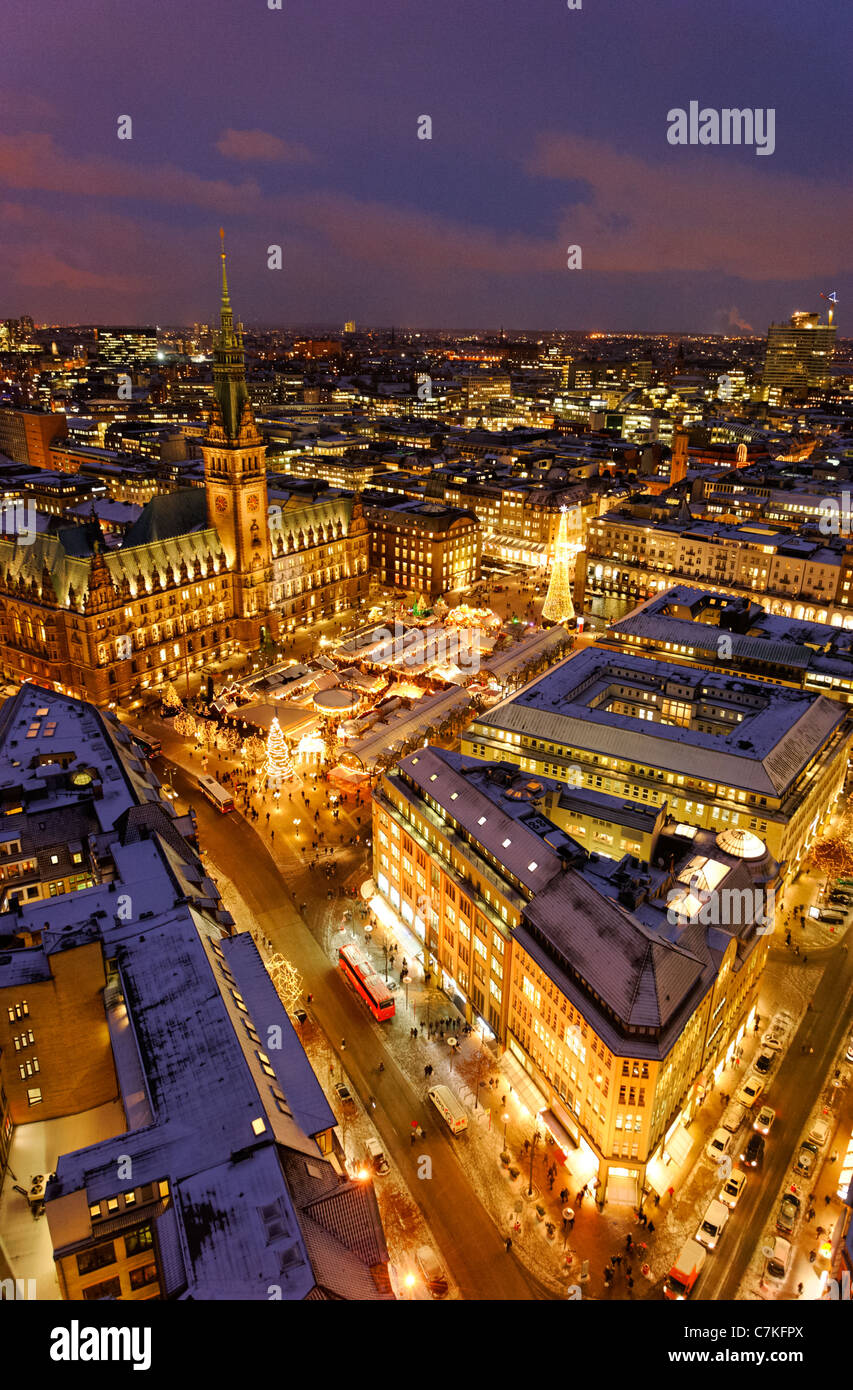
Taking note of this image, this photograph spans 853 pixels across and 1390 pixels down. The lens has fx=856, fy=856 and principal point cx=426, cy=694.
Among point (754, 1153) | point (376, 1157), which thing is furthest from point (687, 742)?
point (376, 1157)

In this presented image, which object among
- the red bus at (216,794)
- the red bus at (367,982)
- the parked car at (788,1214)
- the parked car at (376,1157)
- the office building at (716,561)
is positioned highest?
the office building at (716,561)

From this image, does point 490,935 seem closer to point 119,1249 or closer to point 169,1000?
point 169,1000

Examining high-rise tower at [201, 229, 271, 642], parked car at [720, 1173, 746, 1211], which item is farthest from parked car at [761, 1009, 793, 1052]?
high-rise tower at [201, 229, 271, 642]

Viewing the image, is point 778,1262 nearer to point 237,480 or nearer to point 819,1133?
point 819,1133

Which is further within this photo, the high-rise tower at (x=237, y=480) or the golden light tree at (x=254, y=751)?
the high-rise tower at (x=237, y=480)

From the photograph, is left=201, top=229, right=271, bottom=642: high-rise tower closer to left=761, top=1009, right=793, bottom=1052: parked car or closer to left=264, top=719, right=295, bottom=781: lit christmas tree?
left=264, top=719, right=295, bottom=781: lit christmas tree

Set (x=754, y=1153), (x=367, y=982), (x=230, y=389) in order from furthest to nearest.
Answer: (x=230, y=389)
(x=367, y=982)
(x=754, y=1153)

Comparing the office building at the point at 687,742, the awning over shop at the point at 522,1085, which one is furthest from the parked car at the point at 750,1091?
the office building at the point at 687,742

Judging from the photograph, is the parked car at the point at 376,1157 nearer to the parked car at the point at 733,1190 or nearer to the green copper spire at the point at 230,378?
the parked car at the point at 733,1190
